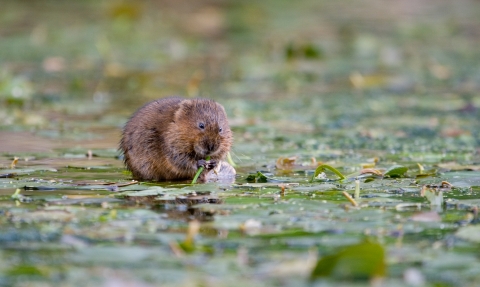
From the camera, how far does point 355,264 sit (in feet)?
14.0

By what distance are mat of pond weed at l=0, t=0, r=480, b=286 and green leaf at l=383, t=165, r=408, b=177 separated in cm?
1

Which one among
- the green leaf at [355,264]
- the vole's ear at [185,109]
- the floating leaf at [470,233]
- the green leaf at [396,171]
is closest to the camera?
the green leaf at [355,264]

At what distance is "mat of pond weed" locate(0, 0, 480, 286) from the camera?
4.55 m

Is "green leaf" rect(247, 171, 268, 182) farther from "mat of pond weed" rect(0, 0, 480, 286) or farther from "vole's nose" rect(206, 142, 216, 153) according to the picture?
"vole's nose" rect(206, 142, 216, 153)

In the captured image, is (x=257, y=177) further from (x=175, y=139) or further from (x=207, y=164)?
(x=175, y=139)

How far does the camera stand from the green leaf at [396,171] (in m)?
7.09

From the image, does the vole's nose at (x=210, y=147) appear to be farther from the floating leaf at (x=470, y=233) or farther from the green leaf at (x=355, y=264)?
the green leaf at (x=355, y=264)

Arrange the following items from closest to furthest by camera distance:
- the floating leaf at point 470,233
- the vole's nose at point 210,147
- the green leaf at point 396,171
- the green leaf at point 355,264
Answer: the green leaf at point 355,264 < the floating leaf at point 470,233 < the green leaf at point 396,171 < the vole's nose at point 210,147

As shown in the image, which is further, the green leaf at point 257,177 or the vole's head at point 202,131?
the vole's head at point 202,131

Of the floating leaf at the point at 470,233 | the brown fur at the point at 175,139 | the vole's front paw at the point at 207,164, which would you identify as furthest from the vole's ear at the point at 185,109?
the floating leaf at the point at 470,233

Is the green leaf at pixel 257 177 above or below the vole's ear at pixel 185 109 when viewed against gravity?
below

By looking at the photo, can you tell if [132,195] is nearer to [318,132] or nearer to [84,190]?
A: [84,190]

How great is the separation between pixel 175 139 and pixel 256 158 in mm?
1376

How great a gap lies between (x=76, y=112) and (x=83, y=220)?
638 centimetres
